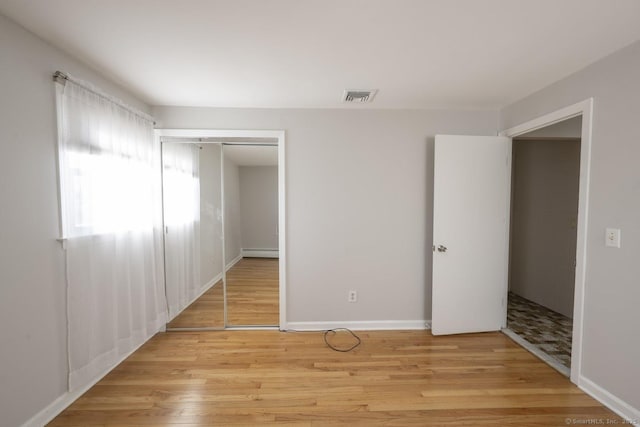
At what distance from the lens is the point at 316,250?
3002 mm

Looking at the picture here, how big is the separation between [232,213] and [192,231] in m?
0.66

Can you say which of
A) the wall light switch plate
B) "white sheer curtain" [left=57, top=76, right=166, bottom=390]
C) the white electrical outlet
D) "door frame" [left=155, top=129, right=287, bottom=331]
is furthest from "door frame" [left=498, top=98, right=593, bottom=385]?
"white sheer curtain" [left=57, top=76, right=166, bottom=390]

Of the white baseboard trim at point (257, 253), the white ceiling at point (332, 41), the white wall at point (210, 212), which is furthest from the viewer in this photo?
the white baseboard trim at point (257, 253)

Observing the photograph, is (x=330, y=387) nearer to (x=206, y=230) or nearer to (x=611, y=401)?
(x=611, y=401)

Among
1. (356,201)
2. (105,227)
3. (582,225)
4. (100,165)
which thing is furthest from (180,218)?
(582,225)

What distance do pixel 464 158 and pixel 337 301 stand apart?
2047 millimetres

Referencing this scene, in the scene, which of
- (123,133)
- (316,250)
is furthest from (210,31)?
(316,250)

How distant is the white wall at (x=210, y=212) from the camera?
3135mm

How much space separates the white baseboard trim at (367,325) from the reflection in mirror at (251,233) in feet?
1.24

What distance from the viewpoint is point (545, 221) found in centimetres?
371

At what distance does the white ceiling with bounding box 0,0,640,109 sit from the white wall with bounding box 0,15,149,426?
11.5 inches

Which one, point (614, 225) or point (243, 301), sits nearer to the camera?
point (614, 225)

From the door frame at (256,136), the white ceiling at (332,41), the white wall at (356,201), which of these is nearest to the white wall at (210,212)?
the door frame at (256,136)

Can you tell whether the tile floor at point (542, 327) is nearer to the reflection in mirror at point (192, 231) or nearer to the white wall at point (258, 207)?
the white wall at point (258, 207)
